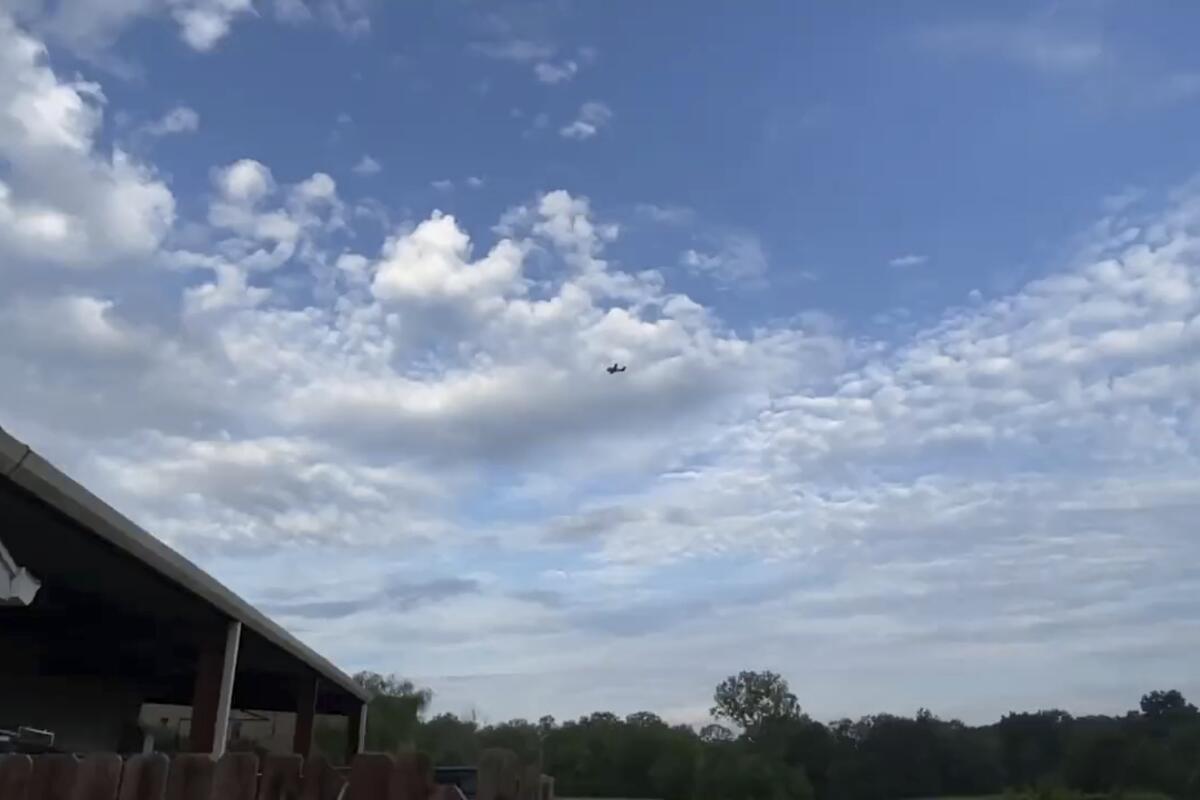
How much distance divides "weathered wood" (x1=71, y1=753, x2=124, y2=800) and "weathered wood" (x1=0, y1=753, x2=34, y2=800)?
174 millimetres

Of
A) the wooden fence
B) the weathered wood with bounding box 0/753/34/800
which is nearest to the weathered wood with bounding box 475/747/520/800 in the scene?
the wooden fence

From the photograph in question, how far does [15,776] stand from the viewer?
3.98m

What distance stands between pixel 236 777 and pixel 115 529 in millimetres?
3467

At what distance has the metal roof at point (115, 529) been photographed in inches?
213

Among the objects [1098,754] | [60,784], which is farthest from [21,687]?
[1098,754]

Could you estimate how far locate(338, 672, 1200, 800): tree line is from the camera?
4106 cm

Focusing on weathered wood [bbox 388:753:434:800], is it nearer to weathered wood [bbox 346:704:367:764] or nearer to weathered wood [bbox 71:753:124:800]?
weathered wood [bbox 71:753:124:800]

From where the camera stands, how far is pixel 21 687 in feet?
51.0

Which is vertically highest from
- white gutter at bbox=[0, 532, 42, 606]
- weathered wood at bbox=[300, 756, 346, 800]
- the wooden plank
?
the wooden plank

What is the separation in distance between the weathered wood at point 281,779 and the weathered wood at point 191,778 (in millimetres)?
170

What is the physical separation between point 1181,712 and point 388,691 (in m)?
37.1

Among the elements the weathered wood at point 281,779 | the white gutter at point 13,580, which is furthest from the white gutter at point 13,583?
the weathered wood at point 281,779

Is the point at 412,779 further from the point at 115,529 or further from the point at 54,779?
the point at 115,529

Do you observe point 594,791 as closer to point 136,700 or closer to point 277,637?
point 136,700
